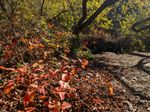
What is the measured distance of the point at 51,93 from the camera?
3922 mm

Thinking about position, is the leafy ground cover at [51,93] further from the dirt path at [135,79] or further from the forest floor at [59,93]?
the dirt path at [135,79]

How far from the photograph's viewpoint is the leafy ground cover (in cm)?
348

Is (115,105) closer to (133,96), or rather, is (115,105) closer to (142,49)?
(133,96)

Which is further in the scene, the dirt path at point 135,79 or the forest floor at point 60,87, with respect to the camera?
the dirt path at point 135,79

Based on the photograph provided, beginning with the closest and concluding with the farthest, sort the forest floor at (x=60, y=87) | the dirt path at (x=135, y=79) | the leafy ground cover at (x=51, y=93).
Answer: the leafy ground cover at (x=51, y=93) → the forest floor at (x=60, y=87) → the dirt path at (x=135, y=79)

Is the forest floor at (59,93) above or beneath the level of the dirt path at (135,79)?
above

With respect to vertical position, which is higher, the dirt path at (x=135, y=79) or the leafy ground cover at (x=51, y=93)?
the leafy ground cover at (x=51, y=93)

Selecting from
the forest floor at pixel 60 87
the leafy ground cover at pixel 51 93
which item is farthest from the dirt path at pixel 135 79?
the leafy ground cover at pixel 51 93

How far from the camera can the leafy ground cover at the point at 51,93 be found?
348cm


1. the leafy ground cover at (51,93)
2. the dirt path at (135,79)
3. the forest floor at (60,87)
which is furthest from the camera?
the dirt path at (135,79)

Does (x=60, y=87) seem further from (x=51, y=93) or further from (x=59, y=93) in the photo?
(x=51, y=93)

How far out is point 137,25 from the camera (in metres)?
13.7

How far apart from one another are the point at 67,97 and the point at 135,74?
2946mm

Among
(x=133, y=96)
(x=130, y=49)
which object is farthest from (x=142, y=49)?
(x=133, y=96)
